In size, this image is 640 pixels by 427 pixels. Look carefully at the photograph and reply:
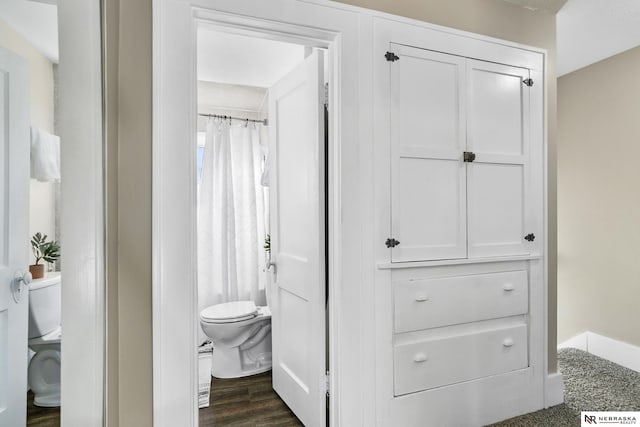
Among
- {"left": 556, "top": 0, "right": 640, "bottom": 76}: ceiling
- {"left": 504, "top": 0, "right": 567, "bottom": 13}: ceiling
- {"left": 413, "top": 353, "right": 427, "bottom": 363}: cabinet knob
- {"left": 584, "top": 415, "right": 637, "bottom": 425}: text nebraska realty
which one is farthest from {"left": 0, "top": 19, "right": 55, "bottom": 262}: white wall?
{"left": 584, "top": 415, "right": 637, "bottom": 425}: text nebraska realty

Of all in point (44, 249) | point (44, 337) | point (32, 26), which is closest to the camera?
point (32, 26)

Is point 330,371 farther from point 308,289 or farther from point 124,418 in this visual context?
point 124,418

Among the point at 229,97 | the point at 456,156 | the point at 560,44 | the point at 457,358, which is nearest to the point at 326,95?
the point at 456,156

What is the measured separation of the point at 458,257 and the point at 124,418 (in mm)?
1698

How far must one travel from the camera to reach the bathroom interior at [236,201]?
2.72 metres

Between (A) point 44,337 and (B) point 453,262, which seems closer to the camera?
(A) point 44,337

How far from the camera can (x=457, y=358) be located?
6.34ft

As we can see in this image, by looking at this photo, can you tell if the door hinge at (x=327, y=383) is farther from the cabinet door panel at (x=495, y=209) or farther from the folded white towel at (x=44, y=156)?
the folded white towel at (x=44, y=156)

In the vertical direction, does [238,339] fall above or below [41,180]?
below

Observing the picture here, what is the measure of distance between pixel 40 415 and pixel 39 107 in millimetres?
1203

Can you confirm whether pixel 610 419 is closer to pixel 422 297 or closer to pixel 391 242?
pixel 422 297

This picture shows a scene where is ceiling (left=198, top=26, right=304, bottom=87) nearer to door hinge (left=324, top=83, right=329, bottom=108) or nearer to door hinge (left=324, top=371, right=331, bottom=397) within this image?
door hinge (left=324, top=83, right=329, bottom=108)

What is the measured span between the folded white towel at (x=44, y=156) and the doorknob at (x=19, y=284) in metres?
0.34

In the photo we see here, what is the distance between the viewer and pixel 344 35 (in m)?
1.71
